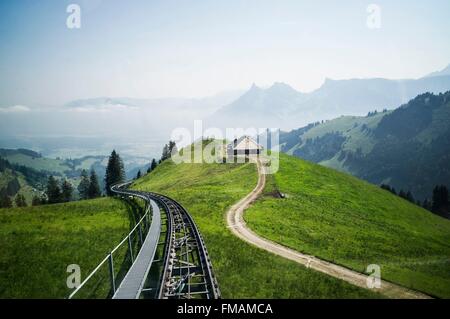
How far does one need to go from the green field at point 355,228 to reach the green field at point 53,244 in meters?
20.0

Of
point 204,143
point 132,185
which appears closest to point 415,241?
point 132,185

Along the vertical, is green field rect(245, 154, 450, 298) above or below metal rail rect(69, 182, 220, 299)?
below

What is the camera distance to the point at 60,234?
4128 cm

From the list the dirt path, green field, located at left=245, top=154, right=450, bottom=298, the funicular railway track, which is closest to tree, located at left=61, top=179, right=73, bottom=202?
green field, located at left=245, top=154, right=450, bottom=298

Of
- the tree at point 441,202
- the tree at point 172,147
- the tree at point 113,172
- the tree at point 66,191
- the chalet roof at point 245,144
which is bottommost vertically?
the tree at point 441,202

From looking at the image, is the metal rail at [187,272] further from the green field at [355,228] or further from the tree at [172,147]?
the tree at [172,147]

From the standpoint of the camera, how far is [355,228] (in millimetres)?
47625

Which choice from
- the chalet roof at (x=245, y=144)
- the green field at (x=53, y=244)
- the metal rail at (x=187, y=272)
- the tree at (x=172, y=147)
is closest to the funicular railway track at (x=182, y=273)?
the metal rail at (x=187, y=272)

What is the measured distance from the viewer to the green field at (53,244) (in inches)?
1057

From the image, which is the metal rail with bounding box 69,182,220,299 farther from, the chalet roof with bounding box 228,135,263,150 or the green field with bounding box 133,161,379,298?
the chalet roof with bounding box 228,135,263,150

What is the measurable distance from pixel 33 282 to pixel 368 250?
35.1 meters

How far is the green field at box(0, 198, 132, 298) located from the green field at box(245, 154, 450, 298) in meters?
20.0

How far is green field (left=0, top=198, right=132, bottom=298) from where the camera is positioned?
26859 millimetres

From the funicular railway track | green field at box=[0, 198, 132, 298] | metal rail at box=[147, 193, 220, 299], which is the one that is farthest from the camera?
green field at box=[0, 198, 132, 298]
